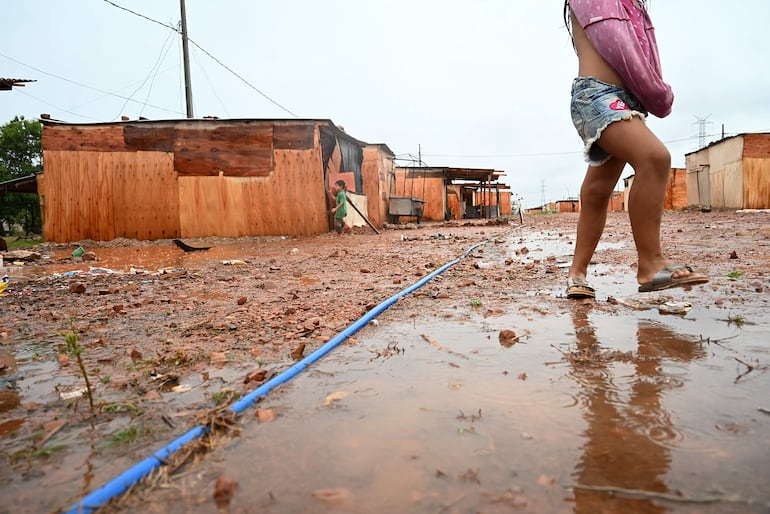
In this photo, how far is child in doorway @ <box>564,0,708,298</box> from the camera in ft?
7.04

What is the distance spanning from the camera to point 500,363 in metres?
1.52

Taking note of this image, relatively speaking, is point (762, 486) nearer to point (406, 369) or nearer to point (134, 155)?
point (406, 369)

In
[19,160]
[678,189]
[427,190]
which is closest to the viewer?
[427,190]

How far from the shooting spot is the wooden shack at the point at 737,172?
1681 cm

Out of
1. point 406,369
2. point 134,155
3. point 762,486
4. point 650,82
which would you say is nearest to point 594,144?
point 650,82

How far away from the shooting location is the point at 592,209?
2.62 m

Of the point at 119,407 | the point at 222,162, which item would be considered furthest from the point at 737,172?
the point at 119,407

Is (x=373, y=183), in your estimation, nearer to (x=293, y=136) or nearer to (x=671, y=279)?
(x=293, y=136)

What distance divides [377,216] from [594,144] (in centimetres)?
1344

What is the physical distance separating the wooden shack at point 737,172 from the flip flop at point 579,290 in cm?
1906

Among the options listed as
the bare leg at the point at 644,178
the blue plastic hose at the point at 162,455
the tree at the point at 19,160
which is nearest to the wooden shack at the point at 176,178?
the bare leg at the point at 644,178

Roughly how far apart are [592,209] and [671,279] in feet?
2.08

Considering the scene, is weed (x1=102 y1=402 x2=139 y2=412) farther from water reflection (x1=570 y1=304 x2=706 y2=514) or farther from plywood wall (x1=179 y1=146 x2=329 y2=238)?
plywood wall (x1=179 y1=146 x2=329 y2=238)

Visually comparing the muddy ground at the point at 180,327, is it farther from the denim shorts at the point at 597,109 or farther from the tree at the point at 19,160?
the tree at the point at 19,160
